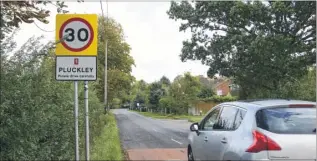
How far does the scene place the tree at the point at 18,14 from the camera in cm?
612

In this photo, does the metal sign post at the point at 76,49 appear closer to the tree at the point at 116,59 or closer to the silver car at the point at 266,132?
the silver car at the point at 266,132

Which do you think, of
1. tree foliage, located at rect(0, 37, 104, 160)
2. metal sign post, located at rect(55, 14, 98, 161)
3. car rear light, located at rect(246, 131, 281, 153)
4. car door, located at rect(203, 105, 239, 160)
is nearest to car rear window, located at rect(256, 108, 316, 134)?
car rear light, located at rect(246, 131, 281, 153)

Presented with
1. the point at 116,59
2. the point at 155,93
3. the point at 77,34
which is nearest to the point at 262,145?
the point at 77,34

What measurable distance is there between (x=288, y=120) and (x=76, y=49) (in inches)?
130

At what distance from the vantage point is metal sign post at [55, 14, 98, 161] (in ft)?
24.3

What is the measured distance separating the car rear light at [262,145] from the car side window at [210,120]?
6.79 ft

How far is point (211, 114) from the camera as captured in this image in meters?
8.95

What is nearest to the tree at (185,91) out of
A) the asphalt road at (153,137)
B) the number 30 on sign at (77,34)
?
the asphalt road at (153,137)

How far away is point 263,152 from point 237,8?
66.3ft

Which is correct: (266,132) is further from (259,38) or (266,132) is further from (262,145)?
(259,38)

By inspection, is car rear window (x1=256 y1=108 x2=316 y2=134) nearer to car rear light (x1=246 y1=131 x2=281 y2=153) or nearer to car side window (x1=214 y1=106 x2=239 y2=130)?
car rear light (x1=246 y1=131 x2=281 y2=153)

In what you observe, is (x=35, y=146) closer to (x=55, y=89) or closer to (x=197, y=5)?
(x=55, y=89)

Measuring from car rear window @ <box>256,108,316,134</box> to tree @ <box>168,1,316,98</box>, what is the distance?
1848 cm

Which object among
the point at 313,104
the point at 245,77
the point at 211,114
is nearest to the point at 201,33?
the point at 245,77
